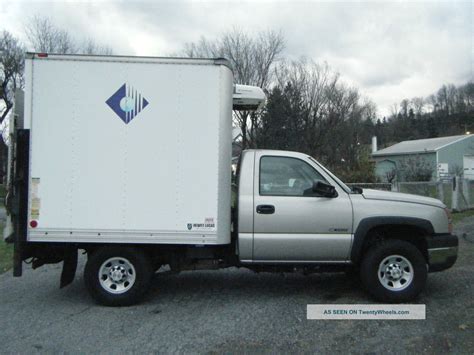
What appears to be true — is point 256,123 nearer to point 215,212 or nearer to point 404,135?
point 215,212

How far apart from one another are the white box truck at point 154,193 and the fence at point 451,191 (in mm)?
10463

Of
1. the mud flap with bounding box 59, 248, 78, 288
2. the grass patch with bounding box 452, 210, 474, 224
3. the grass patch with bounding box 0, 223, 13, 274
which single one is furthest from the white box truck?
the grass patch with bounding box 452, 210, 474, 224

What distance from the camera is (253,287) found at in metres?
6.79

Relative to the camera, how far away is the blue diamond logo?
5.70m

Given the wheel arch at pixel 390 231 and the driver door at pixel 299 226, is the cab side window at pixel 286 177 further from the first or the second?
the wheel arch at pixel 390 231

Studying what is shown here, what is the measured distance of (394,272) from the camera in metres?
5.84

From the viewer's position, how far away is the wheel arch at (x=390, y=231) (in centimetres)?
582

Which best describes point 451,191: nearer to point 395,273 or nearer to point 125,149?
point 395,273

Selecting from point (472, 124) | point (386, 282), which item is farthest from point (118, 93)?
point (472, 124)

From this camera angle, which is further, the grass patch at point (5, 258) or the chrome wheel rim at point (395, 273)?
the grass patch at point (5, 258)

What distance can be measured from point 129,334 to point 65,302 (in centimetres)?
167

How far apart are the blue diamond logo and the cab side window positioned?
1.74 meters

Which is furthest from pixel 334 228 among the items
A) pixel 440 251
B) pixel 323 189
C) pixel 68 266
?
pixel 68 266

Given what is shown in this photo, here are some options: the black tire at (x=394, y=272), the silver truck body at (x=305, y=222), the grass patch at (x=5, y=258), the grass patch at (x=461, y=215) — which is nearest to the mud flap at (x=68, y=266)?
the silver truck body at (x=305, y=222)
